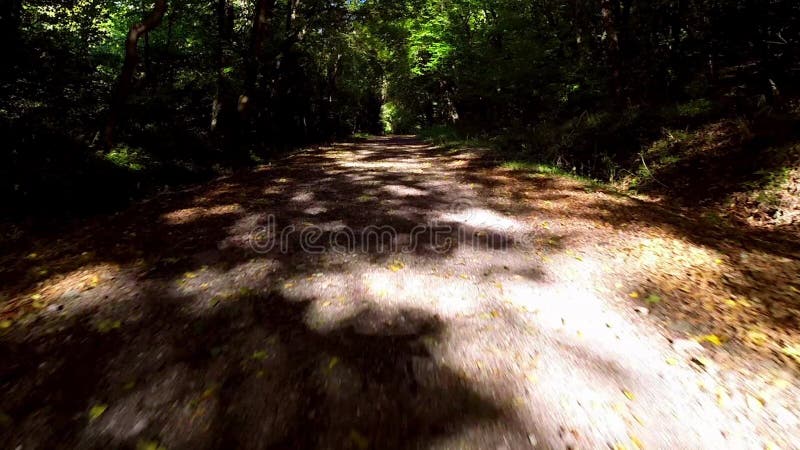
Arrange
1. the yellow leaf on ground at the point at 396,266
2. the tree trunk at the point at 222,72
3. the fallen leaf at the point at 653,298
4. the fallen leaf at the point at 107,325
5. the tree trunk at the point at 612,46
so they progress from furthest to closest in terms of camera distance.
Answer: the tree trunk at the point at 222,72
the tree trunk at the point at 612,46
the yellow leaf on ground at the point at 396,266
the fallen leaf at the point at 653,298
the fallen leaf at the point at 107,325

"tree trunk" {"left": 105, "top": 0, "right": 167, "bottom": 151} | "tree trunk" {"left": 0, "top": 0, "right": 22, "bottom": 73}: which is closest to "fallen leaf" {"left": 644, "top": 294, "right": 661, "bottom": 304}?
"tree trunk" {"left": 105, "top": 0, "right": 167, "bottom": 151}

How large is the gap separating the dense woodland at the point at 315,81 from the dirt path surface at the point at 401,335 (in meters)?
3.04

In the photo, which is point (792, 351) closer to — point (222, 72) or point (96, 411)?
point (96, 411)

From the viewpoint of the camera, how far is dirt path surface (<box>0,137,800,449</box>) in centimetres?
216

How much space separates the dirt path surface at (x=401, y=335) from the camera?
2.16 m

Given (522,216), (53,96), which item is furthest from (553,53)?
(53,96)

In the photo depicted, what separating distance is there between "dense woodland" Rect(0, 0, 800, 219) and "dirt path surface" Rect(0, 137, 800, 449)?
304cm

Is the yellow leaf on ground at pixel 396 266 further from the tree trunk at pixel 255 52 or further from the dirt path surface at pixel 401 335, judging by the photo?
the tree trunk at pixel 255 52

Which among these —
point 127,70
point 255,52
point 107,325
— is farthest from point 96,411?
point 255,52

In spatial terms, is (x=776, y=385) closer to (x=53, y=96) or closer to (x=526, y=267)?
(x=526, y=267)

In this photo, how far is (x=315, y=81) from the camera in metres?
22.0

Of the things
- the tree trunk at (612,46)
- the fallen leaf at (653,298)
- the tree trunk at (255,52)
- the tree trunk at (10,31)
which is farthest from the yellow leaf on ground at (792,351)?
the tree trunk at (255,52)

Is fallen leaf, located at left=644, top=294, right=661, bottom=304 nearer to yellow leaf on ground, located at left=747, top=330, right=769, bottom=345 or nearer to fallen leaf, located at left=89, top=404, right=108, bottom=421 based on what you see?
yellow leaf on ground, located at left=747, top=330, right=769, bottom=345

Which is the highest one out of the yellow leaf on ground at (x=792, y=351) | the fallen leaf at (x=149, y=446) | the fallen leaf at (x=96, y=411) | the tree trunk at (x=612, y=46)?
the tree trunk at (x=612, y=46)
